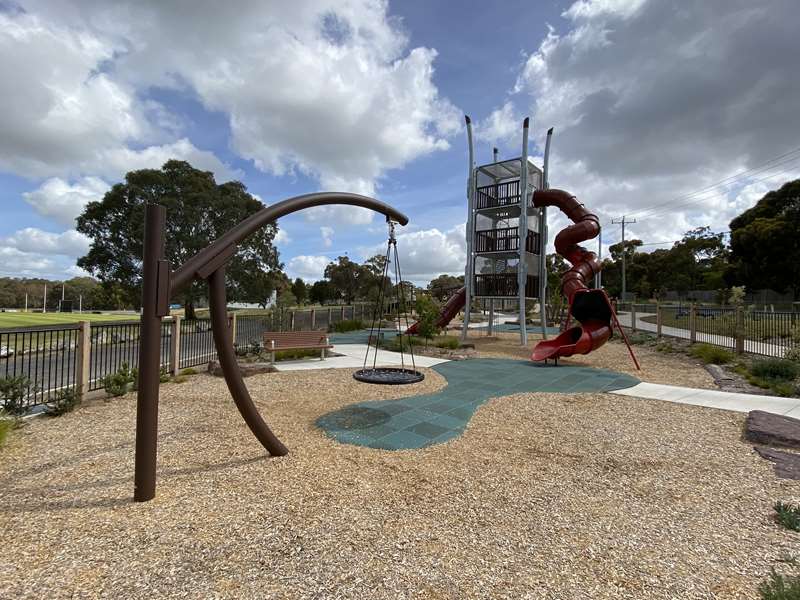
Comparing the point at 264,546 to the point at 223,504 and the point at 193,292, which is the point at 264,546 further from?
the point at 193,292

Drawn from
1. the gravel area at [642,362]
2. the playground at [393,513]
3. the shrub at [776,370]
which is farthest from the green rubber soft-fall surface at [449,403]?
the shrub at [776,370]

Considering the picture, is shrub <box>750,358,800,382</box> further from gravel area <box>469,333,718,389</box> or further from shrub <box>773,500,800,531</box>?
shrub <box>773,500,800,531</box>

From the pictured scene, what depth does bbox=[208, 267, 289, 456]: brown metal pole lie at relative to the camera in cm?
402

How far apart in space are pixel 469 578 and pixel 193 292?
91.2 ft

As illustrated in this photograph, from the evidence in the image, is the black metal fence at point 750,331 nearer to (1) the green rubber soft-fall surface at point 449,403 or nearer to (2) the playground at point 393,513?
(1) the green rubber soft-fall surface at point 449,403

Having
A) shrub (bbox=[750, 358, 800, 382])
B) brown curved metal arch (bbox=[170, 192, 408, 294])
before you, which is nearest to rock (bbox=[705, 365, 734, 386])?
shrub (bbox=[750, 358, 800, 382])

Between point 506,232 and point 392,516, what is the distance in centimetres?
1543

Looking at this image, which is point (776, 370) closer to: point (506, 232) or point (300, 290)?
point (506, 232)

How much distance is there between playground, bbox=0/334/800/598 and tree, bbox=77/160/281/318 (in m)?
23.5

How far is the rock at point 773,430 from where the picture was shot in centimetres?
478

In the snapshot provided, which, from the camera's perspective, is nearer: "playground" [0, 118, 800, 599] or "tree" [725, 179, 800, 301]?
"playground" [0, 118, 800, 599]

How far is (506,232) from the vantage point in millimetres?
17094

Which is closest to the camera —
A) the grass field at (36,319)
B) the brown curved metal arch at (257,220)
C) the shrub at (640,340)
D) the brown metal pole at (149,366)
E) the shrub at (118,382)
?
the brown metal pole at (149,366)

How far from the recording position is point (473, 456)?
443 cm
